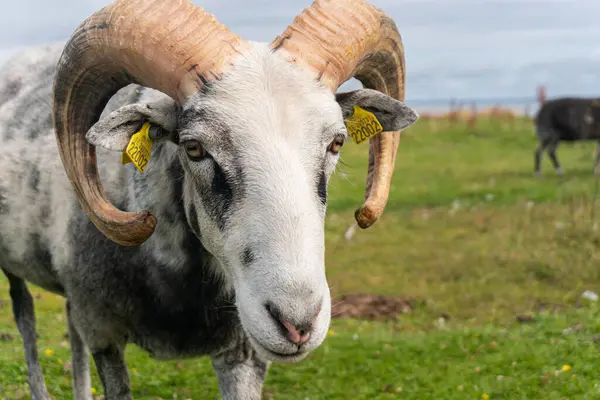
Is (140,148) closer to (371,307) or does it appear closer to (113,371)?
(113,371)

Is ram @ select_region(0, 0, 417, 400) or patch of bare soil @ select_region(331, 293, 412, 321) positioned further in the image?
patch of bare soil @ select_region(331, 293, 412, 321)

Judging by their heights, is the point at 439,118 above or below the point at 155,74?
below

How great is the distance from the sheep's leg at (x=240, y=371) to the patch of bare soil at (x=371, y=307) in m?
5.29

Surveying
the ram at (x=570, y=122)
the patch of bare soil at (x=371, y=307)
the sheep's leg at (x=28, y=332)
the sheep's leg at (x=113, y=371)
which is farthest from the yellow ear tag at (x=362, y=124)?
the ram at (x=570, y=122)

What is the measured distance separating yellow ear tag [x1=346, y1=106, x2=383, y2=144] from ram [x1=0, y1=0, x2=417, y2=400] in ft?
0.21

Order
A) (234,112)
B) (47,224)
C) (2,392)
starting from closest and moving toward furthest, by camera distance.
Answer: (234,112), (47,224), (2,392)

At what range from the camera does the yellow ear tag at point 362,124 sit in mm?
4742

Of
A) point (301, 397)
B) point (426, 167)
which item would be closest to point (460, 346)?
point (301, 397)

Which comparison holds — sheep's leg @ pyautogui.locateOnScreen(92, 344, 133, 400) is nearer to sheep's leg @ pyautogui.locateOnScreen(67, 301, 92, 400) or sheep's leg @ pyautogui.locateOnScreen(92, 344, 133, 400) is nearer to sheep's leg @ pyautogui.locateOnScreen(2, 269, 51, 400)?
sheep's leg @ pyautogui.locateOnScreen(67, 301, 92, 400)

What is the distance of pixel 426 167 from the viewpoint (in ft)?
78.5

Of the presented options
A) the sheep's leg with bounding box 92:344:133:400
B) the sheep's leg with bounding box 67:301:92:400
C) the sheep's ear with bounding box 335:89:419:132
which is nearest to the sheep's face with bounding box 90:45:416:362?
the sheep's ear with bounding box 335:89:419:132

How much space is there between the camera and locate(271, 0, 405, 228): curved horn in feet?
14.2

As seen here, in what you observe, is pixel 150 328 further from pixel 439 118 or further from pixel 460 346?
pixel 439 118

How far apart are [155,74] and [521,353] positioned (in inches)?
189
